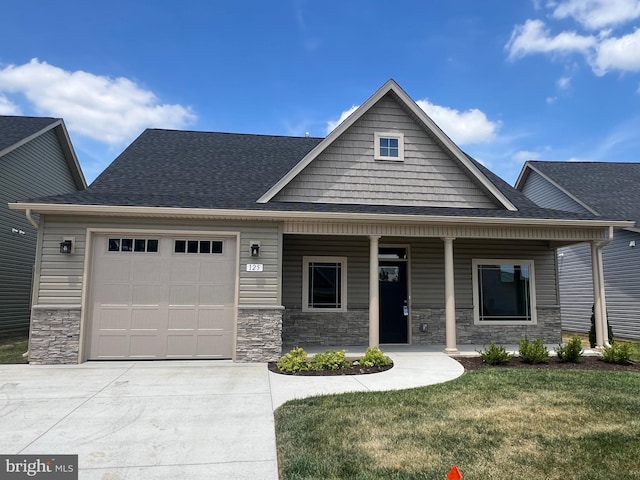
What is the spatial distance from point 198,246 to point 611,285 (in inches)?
536

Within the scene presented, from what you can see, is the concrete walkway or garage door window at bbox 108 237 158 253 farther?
garage door window at bbox 108 237 158 253

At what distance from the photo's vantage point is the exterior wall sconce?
8.02 m

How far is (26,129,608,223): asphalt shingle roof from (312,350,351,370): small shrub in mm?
2937

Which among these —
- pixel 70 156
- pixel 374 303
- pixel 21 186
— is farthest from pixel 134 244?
pixel 70 156

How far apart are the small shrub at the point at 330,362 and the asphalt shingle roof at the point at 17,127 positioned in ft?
37.0

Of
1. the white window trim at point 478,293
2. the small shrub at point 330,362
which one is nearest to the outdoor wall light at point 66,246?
the small shrub at point 330,362

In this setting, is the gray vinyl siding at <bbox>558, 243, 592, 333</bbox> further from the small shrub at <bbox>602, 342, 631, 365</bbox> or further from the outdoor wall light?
the outdoor wall light

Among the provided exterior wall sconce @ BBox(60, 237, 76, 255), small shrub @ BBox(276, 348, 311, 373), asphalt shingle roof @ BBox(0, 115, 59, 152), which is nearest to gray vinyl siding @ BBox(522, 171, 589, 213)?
small shrub @ BBox(276, 348, 311, 373)

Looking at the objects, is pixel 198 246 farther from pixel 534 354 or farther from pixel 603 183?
pixel 603 183

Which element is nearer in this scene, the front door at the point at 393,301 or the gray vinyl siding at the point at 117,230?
the gray vinyl siding at the point at 117,230

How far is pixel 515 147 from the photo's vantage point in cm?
2061

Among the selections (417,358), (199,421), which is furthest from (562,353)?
(199,421)

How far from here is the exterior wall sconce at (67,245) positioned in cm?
802

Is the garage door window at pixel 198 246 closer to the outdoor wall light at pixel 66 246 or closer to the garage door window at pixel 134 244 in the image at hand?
the garage door window at pixel 134 244
